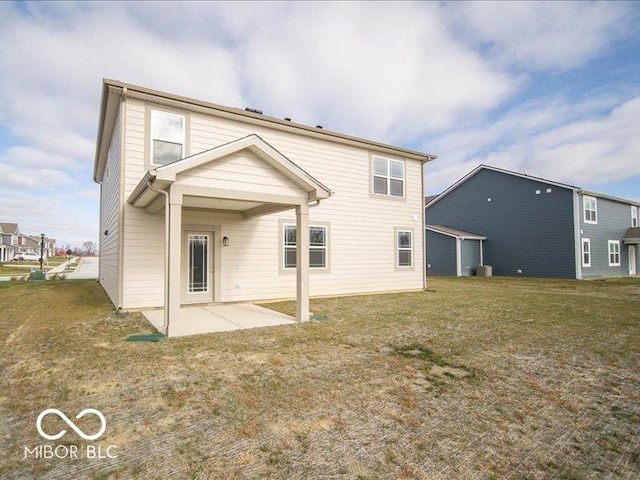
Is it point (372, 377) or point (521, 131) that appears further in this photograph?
point (521, 131)

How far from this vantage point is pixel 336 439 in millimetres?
2748

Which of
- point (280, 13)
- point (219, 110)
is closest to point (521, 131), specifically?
point (280, 13)

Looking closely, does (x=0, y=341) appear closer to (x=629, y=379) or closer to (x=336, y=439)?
(x=336, y=439)

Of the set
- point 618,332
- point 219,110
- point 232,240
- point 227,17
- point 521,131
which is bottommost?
point 618,332

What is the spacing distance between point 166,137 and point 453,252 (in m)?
19.9

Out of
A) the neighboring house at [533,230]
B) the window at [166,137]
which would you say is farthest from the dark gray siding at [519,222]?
the window at [166,137]

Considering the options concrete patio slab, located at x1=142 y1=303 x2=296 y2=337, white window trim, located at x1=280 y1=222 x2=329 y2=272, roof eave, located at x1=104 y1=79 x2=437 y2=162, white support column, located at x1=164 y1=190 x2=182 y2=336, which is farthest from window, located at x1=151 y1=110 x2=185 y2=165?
concrete patio slab, located at x1=142 y1=303 x2=296 y2=337

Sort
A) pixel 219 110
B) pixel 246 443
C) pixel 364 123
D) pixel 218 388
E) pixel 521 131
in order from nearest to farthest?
pixel 246 443
pixel 218 388
pixel 219 110
pixel 364 123
pixel 521 131

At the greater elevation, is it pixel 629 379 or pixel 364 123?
pixel 364 123

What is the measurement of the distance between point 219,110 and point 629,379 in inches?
397

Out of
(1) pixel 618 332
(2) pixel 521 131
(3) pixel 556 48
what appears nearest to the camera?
(1) pixel 618 332

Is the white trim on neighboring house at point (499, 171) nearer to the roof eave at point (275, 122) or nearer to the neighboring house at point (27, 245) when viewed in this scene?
the roof eave at point (275, 122)

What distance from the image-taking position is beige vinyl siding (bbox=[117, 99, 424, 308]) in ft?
27.3

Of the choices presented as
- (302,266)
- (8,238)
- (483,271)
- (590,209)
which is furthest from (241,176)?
(8,238)
